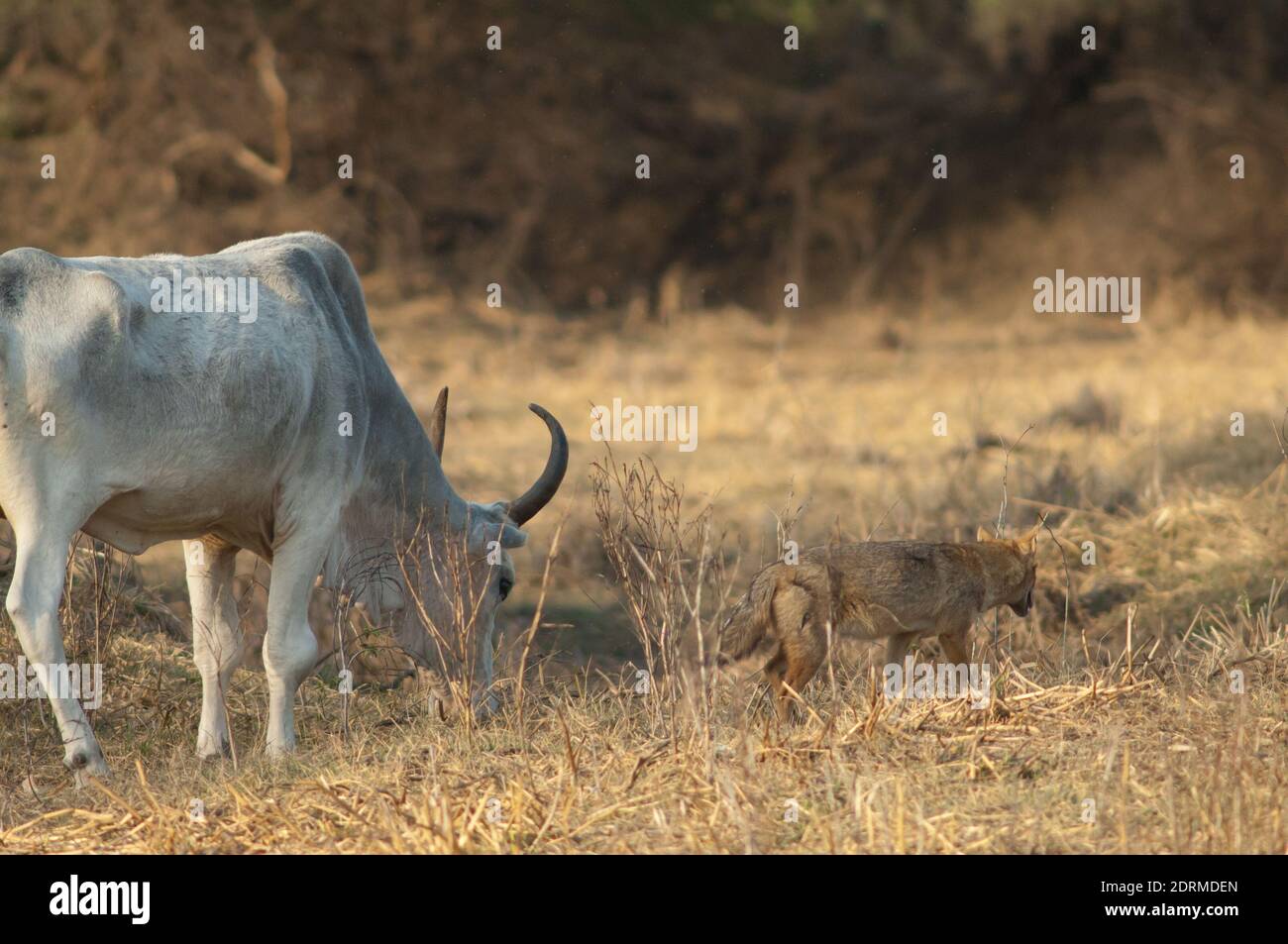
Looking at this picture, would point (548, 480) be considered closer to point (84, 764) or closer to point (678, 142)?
point (84, 764)

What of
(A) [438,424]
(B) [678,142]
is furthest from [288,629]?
(B) [678,142]

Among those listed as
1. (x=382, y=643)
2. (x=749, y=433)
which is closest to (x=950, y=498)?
(x=749, y=433)

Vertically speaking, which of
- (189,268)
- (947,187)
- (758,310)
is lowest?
(189,268)

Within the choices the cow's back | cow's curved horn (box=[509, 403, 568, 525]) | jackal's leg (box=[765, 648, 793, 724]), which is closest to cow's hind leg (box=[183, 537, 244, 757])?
the cow's back

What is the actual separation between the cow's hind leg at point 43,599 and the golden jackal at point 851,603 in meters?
2.30

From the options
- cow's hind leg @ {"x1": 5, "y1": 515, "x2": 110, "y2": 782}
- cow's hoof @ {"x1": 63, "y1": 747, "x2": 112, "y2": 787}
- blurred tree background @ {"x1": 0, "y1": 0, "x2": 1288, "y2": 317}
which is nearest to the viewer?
cow's hind leg @ {"x1": 5, "y1": 515, "x2": 110, "y2": 782}

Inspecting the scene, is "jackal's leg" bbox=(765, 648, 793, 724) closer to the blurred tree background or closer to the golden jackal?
the golden jackal

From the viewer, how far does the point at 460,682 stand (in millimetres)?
6598

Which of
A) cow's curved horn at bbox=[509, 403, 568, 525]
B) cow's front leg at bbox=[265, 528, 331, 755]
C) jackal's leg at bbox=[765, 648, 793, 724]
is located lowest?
jackal's leg at bbox=[765, 648, 793, 724]

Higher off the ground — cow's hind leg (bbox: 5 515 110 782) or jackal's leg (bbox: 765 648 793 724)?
cow's hind leg (bbox: 5 515 110 782)

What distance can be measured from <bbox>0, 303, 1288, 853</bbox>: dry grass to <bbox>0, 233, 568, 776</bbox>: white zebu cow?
1.36 ft

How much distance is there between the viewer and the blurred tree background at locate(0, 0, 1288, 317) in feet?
68.4

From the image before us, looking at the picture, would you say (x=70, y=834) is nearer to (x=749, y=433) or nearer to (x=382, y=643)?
(x=382, y=643)

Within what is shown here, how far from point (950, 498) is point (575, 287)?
12.9 meters
